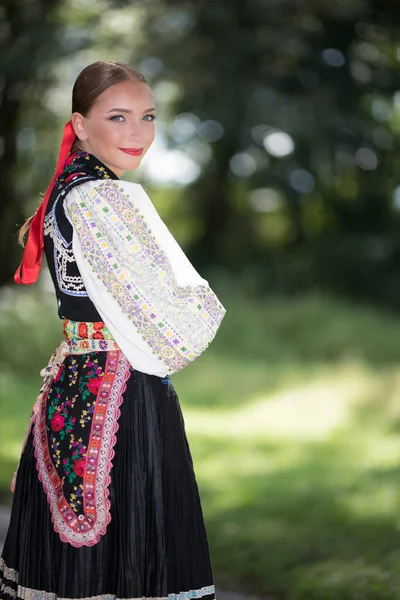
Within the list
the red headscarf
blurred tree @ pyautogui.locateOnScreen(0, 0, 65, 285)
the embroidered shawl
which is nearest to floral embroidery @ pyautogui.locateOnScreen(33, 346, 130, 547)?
the embroidered shawl

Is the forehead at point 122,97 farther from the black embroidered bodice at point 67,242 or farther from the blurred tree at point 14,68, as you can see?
the blurred tree at point 14,68

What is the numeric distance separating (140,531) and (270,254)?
12.4m

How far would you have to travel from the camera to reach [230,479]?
5.14 metres

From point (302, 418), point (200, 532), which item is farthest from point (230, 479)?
point (200, 532)

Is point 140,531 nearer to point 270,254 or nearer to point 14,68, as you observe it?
point 14,68

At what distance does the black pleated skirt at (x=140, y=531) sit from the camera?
1807 mm

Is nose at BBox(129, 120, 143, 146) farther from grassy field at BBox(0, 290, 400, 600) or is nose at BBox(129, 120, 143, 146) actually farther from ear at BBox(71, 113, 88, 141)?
grassy field at BBox(0, 290, 400, 600)

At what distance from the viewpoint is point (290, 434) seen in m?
6.43

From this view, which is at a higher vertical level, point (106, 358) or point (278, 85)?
point (278, 85)

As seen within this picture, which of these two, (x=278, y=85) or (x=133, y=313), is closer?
(x=133, y=313)

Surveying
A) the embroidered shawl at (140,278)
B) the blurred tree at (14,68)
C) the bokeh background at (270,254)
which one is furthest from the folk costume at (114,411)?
the blurred tree at (14,68)

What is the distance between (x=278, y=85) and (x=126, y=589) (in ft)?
24.1

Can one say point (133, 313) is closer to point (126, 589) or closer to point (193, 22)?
point (126, 589)

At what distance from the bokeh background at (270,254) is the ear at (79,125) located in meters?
2.02
